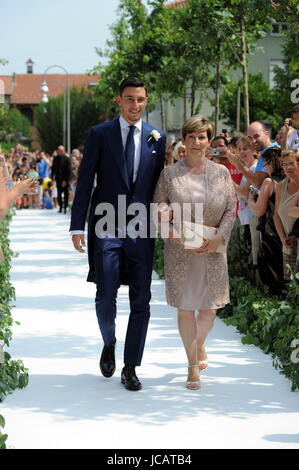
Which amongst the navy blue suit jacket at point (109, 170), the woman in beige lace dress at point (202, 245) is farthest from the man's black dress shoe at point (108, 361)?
the navy blue suit jacket at point (109, 170)

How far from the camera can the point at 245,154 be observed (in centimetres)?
1056

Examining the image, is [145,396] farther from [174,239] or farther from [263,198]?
[263,198]

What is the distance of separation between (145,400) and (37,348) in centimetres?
206

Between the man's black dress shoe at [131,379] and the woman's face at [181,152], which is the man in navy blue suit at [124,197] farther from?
the woman's face at [181,152]

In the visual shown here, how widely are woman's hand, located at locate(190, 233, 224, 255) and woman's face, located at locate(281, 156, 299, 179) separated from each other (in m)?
1.39

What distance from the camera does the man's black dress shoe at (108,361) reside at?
698cm

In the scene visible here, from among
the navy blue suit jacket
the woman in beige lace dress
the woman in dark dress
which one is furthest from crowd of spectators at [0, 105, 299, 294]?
the woman in beige lace dress

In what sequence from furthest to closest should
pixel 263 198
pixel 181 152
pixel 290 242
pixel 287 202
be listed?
pixel 181 152, pixel 263 198, pixel 290 242, pixel 287 202

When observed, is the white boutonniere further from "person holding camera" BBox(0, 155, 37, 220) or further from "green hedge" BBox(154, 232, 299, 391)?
"person holding camera" BBox(0, 155, 37, 220)

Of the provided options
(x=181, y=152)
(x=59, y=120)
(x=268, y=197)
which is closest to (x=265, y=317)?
(x=268, y=197)

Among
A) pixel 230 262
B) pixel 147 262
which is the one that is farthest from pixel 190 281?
pixel 230 262

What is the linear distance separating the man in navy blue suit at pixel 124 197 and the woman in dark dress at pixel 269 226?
8.32ft

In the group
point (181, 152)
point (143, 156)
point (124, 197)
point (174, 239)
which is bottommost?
point (174, 239)

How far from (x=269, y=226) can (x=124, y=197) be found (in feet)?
9.39
